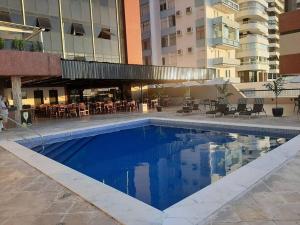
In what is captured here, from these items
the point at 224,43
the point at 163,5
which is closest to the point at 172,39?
the point at 163,5

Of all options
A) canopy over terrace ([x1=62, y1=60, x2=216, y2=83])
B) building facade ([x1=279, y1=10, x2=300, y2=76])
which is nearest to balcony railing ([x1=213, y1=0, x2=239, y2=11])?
canopy over terrace ([x1=62, y1=60, x2=216, y2=83])

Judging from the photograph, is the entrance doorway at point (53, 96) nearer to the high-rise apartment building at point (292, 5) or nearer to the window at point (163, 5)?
the high-rise apartment building at point (292, 5)

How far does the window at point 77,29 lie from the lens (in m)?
21.6

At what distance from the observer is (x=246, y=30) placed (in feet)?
156

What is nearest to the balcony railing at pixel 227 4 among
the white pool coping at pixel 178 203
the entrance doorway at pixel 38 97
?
the entrance doorway at pixel 38 97

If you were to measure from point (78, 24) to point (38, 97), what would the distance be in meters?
7.57

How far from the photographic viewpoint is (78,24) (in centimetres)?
2212

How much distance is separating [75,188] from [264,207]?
3.47m

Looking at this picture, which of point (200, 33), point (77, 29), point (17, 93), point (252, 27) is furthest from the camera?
point (252, 27)

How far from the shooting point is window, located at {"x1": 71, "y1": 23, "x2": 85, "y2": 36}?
21.6 metres

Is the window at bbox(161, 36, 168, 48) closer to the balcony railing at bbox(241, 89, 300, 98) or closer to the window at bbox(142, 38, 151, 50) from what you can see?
the window at bbox(142, 38, 151, 50)

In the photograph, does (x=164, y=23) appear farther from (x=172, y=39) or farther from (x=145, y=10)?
(x=145, y=10)

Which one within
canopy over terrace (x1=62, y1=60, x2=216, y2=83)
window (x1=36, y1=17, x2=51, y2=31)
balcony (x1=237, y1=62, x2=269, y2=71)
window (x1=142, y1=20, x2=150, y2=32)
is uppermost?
window (x1=142, y1=20, x2=150, y2=32)

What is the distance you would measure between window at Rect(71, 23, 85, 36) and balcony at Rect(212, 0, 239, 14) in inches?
876
